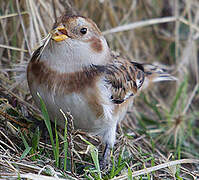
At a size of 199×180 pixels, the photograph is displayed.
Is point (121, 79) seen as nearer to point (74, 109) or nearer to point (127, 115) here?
point (74, 109)

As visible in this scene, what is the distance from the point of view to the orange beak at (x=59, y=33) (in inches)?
99.0

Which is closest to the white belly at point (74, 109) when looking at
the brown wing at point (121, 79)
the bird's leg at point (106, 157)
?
the brown wing at point (121, 79)

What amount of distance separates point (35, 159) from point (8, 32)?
5.43ft

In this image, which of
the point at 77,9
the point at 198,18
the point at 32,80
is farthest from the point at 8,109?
the point at 198,18

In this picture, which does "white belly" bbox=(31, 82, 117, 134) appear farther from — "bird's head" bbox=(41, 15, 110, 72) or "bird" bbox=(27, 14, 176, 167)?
"bird's head" bbox=(41, 15, 110, 72)

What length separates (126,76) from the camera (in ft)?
10.3

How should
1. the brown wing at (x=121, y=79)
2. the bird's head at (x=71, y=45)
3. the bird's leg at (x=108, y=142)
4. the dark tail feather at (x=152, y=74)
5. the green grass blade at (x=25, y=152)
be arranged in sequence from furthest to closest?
1. the dark tail feather at (x=152, y=74)
2. the bird's leg at (x=108, y=142)
3. the brown wing at (x=121, y=79)
4. the bird's head at (x=71, y=45)
5. the green grass blade at (x=25, y=152)

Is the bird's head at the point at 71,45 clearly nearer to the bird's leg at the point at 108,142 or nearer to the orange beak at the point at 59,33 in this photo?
the orange beak at the point at 59,33

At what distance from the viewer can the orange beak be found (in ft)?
8.25

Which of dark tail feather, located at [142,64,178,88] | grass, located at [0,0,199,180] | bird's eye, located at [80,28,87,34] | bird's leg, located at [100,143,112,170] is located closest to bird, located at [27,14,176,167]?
bird's eye, located at [80,28,87,34]

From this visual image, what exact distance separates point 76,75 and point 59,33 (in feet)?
0.97

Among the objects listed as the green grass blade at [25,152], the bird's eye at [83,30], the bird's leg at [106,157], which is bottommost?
the bird's leg at [106,157]

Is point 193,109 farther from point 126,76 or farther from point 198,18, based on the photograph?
point 126,76

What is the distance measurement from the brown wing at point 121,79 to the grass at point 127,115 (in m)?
0.34
